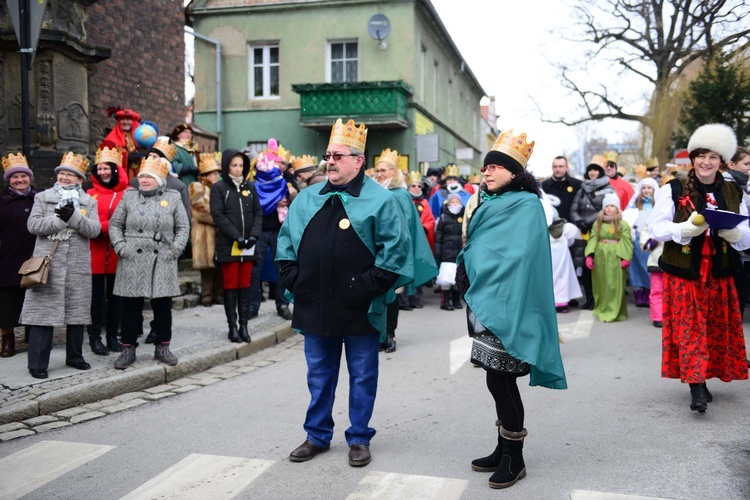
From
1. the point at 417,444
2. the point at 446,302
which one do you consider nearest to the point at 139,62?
the point at 446,302

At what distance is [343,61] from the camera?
90.8 feet

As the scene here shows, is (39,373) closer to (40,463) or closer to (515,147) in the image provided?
(40,463)

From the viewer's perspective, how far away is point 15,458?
4867mm

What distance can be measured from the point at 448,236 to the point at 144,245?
19.8 ft

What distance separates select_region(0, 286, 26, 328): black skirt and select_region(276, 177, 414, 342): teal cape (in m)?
3.73

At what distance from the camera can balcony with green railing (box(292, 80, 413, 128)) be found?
25.6 m

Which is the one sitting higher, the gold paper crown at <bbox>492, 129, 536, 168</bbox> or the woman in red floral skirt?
the gold paper crown at <bbox>492, 129, 536, 168</bbox>

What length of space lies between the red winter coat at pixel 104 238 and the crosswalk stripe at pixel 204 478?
3.35 meters

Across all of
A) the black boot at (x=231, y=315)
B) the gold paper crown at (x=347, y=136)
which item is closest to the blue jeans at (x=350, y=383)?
the gold paper crown at (x=347, y=136)

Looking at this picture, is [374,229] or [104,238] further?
[104,238]

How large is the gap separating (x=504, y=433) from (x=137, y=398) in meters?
3.52

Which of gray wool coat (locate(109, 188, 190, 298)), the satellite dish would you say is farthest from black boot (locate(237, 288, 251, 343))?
the satellite dish

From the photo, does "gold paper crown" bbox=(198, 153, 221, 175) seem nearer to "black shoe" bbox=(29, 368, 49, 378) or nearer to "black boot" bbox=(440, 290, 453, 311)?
"black shoe" bbox=(29, 368, 49, 378)

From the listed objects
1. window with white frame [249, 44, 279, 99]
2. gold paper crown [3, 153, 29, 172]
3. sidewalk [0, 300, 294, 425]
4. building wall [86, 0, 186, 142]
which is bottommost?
sidewalk [0, 300, 294, 425]
